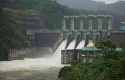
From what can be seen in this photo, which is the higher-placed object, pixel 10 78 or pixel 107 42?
pixel 107 42

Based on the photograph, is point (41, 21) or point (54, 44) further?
point (41, 21)

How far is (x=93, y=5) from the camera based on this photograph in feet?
482

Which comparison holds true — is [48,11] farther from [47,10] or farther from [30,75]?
[30,75]

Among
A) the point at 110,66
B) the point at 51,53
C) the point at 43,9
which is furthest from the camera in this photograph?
the point at 43,9

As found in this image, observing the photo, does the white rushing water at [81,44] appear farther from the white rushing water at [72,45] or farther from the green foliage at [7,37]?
the green foliage at [7,37]

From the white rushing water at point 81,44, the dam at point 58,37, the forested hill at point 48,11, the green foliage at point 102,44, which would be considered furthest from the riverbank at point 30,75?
the forested hill at point 48,11

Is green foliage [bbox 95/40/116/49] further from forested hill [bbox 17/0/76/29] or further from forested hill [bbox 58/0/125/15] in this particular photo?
forested hill [bbox 58/0/125/15]

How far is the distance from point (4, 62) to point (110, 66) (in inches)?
1176

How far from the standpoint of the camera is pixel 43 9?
245ft

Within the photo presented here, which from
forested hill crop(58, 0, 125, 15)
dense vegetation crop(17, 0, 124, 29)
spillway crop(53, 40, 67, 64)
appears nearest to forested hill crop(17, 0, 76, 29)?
dense vegetation crop(17, 0, 124, 29)

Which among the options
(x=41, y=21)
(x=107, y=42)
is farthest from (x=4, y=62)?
(x=107, y=42)

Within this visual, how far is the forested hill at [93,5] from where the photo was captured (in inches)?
4810

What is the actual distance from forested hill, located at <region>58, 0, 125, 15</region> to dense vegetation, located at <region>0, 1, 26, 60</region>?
65.5m

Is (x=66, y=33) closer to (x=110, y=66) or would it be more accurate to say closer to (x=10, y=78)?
(x=10, y=78)
